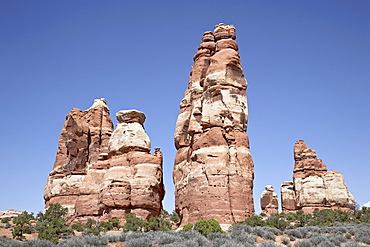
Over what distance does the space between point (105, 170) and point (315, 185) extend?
32.6 meters

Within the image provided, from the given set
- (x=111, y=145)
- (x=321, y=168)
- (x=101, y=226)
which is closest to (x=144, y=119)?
(x=111, y=145)

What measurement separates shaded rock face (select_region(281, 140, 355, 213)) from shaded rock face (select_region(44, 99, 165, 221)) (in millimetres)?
28516

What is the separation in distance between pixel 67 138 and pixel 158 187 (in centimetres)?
2473

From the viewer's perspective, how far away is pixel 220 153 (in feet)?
98.6

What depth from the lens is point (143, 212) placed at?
35625 millimetres

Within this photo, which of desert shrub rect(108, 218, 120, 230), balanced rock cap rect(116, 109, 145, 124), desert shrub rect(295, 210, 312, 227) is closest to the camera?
desert shrub rect(108, 218, 120, 230)

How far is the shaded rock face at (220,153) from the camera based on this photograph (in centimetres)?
2886

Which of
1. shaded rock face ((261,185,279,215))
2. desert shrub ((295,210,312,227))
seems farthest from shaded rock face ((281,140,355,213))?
shaded rock face ((261,185,279,215))

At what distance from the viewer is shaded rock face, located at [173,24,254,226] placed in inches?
1136

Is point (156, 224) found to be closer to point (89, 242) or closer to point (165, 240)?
point (165, 240)

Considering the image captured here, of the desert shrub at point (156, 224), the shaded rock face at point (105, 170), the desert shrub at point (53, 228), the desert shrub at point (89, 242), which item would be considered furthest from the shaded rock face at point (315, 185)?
the desert shrub at point (89, 242)

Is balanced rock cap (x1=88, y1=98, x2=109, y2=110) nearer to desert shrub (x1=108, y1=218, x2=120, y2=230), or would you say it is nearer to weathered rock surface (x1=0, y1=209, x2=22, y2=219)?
weathered rock surface (x1=0, y1=209, x2=22, y2=219)

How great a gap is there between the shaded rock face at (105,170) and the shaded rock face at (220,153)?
3694 mm

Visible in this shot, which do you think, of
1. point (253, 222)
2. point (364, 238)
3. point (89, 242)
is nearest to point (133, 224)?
point (253, 222)
